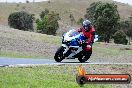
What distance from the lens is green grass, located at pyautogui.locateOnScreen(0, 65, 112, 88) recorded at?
1418cm

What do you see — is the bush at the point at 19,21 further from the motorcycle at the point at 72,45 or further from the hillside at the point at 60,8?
the motorcycle at the point at 72,45

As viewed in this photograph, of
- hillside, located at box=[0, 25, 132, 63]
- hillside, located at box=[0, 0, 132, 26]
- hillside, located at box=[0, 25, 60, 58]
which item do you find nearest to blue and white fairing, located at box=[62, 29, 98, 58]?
hillside, located at box=[0, 25, 60, 58]

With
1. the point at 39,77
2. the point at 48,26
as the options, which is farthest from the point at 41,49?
the point at 48,26

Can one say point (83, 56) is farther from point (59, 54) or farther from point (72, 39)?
point (72, 39)

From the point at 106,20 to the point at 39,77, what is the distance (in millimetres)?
68125

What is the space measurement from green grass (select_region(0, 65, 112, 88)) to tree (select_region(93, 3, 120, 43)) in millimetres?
64148

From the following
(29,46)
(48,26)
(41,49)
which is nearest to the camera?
(41,49)

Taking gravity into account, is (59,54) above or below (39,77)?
below

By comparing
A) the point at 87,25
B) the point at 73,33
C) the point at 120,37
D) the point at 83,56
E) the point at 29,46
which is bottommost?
the point at 120,37

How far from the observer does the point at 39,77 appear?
1631cm

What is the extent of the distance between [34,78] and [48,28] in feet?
244

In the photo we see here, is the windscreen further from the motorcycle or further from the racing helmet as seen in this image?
the racing helmet

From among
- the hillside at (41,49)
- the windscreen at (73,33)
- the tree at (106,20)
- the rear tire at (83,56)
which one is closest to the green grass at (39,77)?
the windscreen at (73,33)

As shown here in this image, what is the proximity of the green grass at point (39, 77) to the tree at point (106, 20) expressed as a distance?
6415 cm
